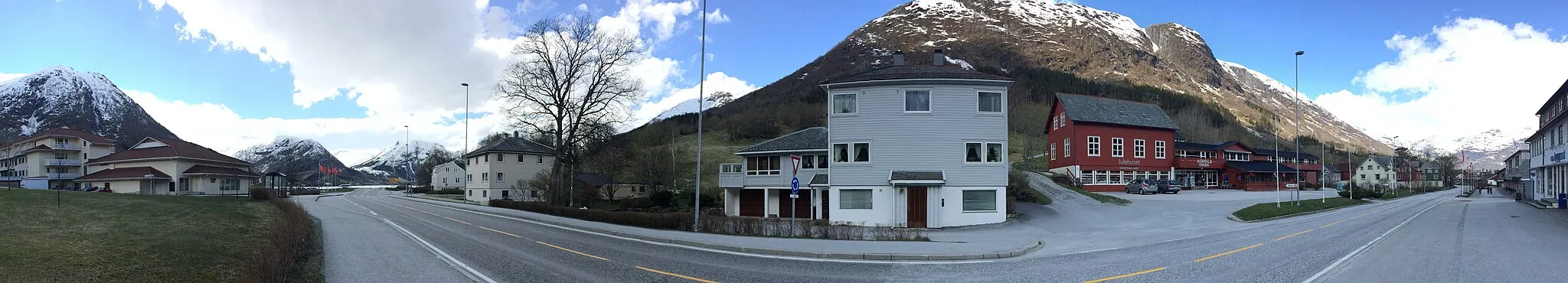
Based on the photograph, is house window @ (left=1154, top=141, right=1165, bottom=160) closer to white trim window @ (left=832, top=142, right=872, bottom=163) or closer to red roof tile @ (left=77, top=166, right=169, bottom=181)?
white trim window @ (left=832, top=142, right=872, bottom=163)

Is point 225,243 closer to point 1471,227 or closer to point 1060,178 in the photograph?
point 1471,227

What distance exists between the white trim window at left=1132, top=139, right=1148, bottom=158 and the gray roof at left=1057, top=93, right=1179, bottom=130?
134 centimetres

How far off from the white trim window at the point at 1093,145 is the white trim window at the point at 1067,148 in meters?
1.33

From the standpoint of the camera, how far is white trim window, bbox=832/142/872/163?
30.2 metres

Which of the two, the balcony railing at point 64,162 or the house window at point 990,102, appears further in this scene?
the balcony railing at point 64,162

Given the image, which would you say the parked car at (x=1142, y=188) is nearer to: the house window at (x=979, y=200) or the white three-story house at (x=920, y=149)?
the white three-story house at (x=920, y=149)

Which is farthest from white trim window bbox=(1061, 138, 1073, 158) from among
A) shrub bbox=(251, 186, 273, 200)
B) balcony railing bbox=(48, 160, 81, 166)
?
balcony railing bbox=(48, 160, 81, 166)

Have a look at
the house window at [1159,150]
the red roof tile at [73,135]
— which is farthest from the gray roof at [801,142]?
the red roof tile at [73,135]

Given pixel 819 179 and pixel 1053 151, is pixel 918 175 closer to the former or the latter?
pixel 819 179

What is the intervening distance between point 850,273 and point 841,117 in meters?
17.0

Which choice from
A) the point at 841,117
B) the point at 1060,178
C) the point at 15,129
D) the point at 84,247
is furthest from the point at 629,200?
the point at 15,129

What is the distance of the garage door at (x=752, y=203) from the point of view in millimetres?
38625

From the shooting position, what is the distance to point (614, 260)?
15.9m

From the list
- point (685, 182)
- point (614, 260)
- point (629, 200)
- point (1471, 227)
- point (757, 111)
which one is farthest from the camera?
point (757, 111)
